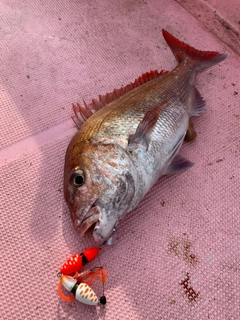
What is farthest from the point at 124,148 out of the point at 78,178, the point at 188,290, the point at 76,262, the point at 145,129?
the point at 188,290

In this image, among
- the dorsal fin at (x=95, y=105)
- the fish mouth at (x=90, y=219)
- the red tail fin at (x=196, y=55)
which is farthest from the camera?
the red tail fin at (x=196, y=55)

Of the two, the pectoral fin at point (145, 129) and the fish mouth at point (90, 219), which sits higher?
the pectoral fin at point (145, 129)

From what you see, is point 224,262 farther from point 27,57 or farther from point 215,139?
point 27,57

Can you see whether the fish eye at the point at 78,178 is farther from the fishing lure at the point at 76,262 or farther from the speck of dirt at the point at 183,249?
the speck of dirt at the point at 183,249

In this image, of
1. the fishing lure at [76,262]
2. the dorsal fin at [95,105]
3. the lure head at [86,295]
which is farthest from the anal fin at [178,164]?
the lure head at [86,295]

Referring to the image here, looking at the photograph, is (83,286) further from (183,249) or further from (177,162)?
(177,162)

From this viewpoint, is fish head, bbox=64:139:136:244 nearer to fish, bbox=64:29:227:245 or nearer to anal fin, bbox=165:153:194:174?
Result: fish, bbox=64:29:227:245

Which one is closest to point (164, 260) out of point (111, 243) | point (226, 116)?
point (111, 243)

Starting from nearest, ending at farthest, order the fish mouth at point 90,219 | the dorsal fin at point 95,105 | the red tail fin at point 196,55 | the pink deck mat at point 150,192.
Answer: the fish mouth at point 90,219
the pink deck mat at point 150,192
the dorsal fin at point 95,105
the red tail fin at point 196,55
